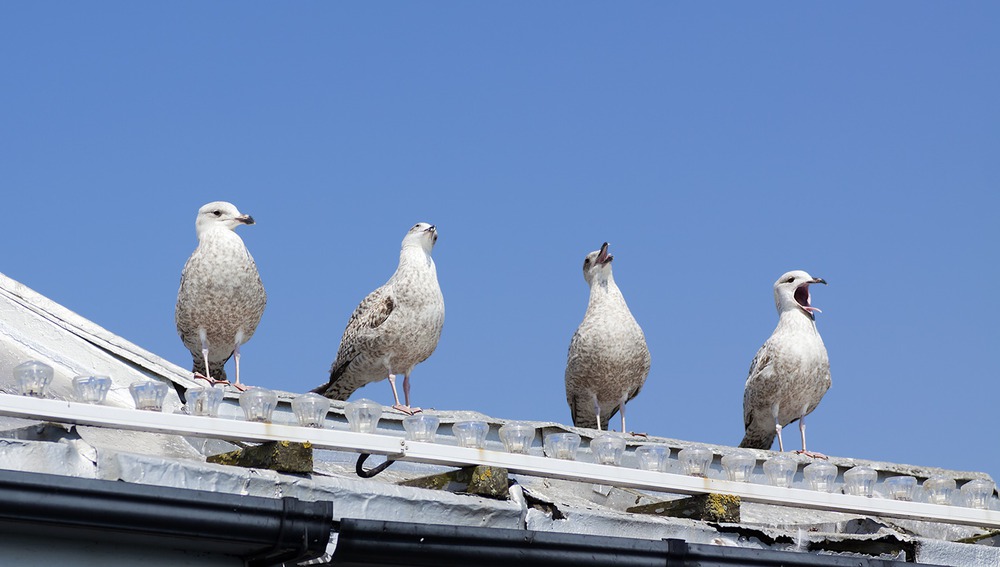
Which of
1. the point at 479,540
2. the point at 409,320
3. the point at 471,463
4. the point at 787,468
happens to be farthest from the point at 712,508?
the point at 409,320

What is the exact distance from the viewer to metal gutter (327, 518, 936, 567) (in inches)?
196

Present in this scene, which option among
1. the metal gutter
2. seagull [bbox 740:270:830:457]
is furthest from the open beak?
the metal gutter

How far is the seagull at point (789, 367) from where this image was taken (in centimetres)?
1277

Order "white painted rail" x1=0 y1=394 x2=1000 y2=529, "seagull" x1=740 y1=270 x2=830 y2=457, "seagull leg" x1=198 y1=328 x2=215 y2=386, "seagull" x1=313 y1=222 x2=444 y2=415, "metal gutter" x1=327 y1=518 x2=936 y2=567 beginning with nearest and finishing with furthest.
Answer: "metal gutter" x1=327 y1=518 x2=936 y2=567 < "white painted rail" x1=0 y1=394 x2=1000 y2=529 < "seagull leg" x1=198 y1=328 x2=215 y2=386 < "seagull" x1=313 y1=222 x2=444 y2=415 < "seagull" x1=740 y1=270 x2=830 y2=457

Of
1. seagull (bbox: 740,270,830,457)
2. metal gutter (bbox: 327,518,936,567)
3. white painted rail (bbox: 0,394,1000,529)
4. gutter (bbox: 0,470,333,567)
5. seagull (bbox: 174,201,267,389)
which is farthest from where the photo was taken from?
seagull (bbox: 740,270,830,457)

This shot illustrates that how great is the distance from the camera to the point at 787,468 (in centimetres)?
696

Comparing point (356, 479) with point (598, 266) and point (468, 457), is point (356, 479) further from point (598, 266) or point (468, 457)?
point (598, 266)

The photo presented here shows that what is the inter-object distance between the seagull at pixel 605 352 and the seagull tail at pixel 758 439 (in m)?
1.11

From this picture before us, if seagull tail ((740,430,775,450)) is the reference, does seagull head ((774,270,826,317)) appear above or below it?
above

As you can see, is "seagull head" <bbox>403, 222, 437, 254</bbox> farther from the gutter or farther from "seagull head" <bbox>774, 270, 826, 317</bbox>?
the gutter

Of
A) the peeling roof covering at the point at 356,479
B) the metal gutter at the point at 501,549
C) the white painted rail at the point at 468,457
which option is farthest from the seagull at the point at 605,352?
the metal gutter at the point at 501,549

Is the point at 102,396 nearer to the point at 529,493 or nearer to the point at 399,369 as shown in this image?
the point at 529,493

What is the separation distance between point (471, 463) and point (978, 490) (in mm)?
3062

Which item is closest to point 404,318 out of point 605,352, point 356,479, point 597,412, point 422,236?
point 422,236
